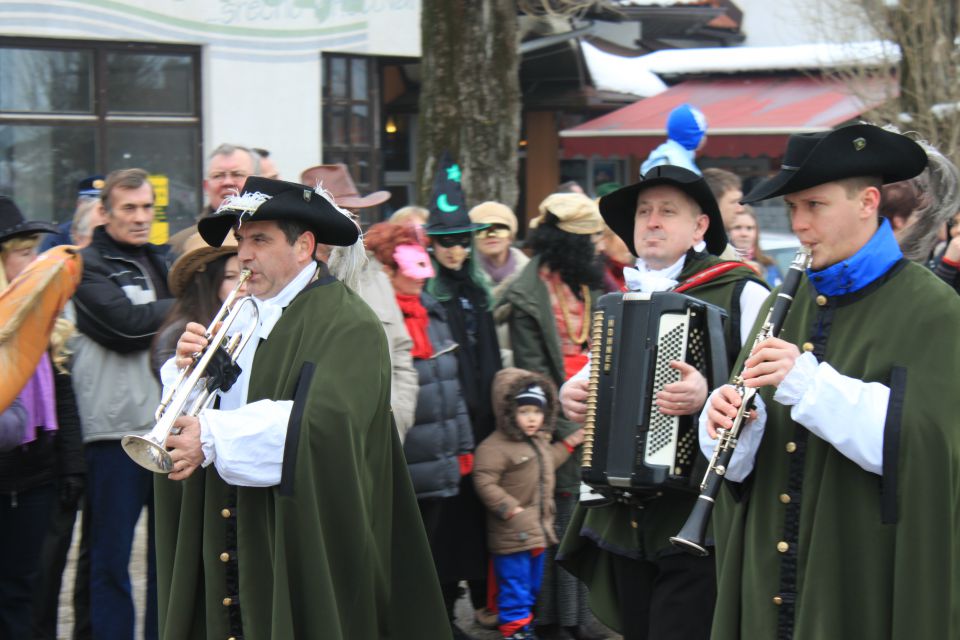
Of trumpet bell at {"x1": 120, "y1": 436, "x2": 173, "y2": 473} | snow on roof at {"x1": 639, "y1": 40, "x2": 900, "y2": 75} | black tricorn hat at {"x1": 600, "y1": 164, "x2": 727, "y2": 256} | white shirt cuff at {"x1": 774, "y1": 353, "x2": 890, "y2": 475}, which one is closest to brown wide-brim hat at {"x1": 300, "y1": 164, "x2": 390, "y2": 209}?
black tricorn hat at {"x1": 600, "y1": 164, "x2": 727, "y2": 256}

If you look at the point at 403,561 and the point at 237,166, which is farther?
the point at 237,166

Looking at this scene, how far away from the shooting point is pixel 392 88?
14.3m

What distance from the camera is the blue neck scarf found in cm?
338

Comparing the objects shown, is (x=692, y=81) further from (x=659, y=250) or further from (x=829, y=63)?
(x=659, y=250)

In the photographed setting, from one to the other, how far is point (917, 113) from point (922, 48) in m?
0.64

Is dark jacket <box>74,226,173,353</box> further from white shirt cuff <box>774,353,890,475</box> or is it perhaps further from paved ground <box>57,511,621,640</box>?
white shirt cuff <box>774,353,890,475</box>

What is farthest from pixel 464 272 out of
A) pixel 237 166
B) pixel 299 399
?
pixel 299 399

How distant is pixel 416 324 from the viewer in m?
5.97

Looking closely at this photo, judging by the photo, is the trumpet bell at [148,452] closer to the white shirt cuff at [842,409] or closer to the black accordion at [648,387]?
the black accordion at [648,387]

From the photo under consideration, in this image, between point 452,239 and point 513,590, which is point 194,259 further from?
point 513,590

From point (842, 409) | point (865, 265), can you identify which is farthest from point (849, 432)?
point (865, 265)

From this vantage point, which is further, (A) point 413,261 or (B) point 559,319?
(B) point 559,319

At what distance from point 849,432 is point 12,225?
3.67 meters

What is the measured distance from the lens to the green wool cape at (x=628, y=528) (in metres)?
4.29
